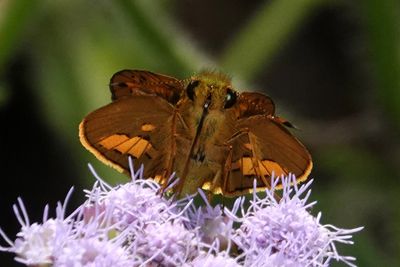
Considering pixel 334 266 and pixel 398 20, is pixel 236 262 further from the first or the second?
pixel 398 20


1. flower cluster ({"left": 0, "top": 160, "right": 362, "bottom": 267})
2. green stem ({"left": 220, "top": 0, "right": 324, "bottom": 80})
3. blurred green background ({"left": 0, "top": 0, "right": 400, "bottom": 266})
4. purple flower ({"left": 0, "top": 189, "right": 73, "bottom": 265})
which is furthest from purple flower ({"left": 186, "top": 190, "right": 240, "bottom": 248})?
green stem ({"left": 220, "top": 0, "right": 324, "bottom": 80})

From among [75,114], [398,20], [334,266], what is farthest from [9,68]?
[334,266]

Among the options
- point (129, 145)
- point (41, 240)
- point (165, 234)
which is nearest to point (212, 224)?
point (165, 234)

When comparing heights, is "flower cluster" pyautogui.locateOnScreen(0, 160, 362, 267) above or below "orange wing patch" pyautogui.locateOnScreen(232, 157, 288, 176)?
below

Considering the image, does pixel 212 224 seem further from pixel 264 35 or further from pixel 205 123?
pixel 264 35

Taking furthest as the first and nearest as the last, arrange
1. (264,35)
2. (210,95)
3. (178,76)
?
(264,35), (178,76), (210,95)

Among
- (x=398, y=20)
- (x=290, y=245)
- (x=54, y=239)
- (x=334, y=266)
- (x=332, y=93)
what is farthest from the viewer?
(x=332, y=93)

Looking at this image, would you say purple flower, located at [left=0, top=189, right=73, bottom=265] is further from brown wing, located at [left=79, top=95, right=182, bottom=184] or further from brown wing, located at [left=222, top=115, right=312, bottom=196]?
brown wing, located at [left=222, top=115, right=312, bottom=196]
